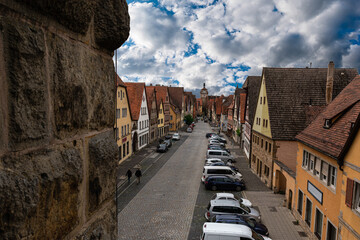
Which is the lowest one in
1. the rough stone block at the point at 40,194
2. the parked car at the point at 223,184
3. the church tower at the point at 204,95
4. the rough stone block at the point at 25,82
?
the parked car at the point at 223,184

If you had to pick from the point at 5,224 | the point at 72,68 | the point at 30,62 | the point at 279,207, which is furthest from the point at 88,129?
the point at 279,207

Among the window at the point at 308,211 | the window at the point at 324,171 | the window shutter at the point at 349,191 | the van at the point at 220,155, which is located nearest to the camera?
the window shutter at the point at 349,191

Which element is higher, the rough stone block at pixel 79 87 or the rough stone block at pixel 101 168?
the rough stone block at pixel 79 87

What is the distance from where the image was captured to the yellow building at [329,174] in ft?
33.1

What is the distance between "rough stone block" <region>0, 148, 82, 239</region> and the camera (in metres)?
1.07

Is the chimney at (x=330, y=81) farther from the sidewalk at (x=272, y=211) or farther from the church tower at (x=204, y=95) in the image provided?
the church tower at (x=204, y=95)

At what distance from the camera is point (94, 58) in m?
1.78

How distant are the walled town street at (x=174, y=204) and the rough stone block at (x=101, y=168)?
40.7 feet

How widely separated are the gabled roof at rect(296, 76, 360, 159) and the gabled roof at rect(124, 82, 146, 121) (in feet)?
75.8

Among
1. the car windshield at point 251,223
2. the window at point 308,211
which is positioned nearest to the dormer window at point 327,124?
the window at point 308,211

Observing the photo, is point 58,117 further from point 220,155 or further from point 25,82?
point 220,155

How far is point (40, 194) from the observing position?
1.24m

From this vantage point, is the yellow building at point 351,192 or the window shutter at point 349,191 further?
the window shutter at point 349,191

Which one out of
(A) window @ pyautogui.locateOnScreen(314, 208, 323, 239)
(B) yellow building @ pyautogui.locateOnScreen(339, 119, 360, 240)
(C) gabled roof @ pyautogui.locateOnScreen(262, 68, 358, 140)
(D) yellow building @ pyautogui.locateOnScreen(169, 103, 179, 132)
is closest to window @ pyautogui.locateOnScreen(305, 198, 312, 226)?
(A) window @ pyautogui.locateOnScreen(314, 208, 323, 239)
